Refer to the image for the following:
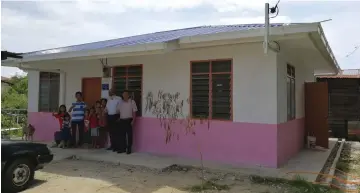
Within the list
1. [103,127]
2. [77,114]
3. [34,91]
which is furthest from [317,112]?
[34,91]

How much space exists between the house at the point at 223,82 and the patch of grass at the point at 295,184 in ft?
2.97

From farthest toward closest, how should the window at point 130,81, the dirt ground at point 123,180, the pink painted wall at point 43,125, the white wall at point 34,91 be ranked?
the white wall at point 34,91, the pink painted wall at point 43,125, the window at point 130,81, the dirt ground at point 123,180

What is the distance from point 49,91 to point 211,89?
6.10 metres

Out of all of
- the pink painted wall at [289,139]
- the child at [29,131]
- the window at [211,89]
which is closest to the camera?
the pink painted wall at [289,139]

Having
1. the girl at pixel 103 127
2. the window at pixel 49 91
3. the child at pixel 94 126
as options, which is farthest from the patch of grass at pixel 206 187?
the window at pixel 49 91

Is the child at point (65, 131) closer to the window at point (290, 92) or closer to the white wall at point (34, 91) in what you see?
the white wall at point (34, 91)

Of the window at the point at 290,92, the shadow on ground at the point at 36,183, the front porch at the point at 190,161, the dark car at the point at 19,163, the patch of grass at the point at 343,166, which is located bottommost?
the patch of grass at the point at 343,166

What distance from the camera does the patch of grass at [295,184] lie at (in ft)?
17.9

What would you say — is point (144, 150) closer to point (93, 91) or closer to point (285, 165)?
point (93, 91)

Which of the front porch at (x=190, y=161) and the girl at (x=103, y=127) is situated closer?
the front porch at (x=190, y=161)

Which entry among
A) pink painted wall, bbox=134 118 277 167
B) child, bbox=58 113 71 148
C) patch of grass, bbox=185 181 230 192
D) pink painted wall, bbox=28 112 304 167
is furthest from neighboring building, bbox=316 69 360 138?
child, bbox=58 113 71 148

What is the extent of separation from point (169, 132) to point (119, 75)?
228 centimetres

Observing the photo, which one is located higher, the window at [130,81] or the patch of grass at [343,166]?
the window at [130,81]

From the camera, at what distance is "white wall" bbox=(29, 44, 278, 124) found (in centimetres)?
698
